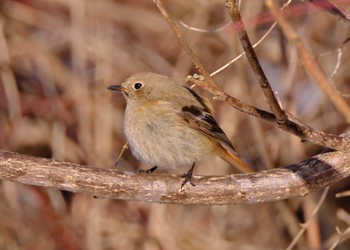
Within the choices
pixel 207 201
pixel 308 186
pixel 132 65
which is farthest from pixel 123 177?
pixel 132 65

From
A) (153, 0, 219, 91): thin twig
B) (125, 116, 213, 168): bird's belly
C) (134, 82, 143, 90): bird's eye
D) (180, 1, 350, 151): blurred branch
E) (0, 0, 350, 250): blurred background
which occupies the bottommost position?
(180, 1, 350, 151): blurred branch

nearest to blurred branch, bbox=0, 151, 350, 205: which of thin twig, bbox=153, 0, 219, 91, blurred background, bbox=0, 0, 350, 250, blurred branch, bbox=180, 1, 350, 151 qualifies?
blurred branch, bbox=180, 1, 350, 151

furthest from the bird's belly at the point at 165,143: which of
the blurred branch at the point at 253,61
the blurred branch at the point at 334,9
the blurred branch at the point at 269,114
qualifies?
the blurred branch at the point at 253,61

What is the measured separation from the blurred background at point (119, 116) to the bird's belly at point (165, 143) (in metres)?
1.49

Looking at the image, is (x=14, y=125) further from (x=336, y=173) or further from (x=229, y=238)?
(x=336, y=173)

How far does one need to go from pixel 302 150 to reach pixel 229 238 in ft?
3.17

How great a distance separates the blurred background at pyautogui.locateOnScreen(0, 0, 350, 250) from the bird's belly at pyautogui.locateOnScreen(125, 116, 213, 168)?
149 centimetres

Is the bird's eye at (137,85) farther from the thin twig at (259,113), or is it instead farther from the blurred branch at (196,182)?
the thin twig at (259,113)

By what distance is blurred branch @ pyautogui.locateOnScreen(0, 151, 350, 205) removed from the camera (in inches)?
112

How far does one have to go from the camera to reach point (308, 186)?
2840 mm

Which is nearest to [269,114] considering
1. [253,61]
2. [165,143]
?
[253,61]

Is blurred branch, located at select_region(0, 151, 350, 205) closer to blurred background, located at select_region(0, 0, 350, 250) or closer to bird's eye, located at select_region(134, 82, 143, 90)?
bird's eye, located at select_region(134, 82, 143, 90)

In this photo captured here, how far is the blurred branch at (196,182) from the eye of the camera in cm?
284

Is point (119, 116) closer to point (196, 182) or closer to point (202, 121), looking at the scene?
point (202, 121)
